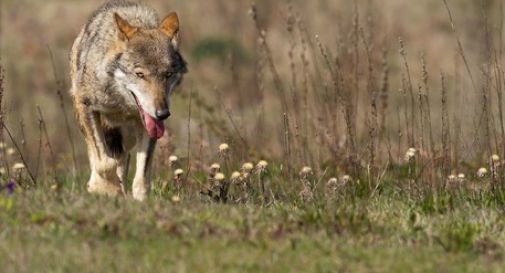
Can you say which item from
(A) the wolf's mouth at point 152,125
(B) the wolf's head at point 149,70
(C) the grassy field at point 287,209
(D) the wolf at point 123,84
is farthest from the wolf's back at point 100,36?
(A) the wolf's mouth at point 152,125

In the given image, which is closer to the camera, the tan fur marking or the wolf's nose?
the wolf's nose

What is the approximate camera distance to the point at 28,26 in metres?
20.1

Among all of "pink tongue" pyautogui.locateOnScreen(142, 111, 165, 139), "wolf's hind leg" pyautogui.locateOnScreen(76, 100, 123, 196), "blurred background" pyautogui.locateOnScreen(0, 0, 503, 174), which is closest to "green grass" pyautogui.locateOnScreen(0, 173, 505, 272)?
"pink tongue" pyautogui.locateOnScreen(142, 111, 165, 139)

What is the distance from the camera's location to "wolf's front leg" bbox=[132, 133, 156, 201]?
26.9ft

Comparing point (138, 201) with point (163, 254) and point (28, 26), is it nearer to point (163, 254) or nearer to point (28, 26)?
point (163, 254)

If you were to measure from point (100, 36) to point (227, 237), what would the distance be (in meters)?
2.84

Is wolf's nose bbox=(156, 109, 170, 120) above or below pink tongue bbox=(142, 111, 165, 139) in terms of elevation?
above

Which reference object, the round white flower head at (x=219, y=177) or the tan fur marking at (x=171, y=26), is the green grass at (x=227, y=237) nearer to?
the round white flower head at (x=219, y=177)

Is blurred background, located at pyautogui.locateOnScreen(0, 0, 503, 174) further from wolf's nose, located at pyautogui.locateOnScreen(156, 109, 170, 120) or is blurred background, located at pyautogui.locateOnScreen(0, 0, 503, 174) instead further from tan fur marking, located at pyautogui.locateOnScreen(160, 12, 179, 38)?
wolf's nose, located at pyautogui.locateOnScreen(156, 109, 170, 120)

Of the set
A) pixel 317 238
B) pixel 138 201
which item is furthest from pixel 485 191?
pixel 138 201

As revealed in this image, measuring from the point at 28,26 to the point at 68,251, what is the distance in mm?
14975

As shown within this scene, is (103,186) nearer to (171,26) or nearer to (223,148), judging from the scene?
(223,148)

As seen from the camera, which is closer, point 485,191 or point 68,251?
point 68,251

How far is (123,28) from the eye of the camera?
26.5 ft
